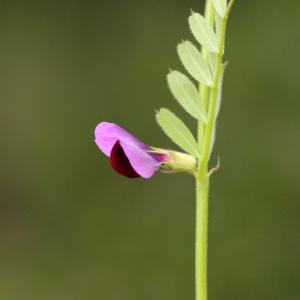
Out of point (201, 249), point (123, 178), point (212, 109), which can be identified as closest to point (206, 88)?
point (212, 109)

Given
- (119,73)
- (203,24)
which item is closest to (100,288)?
(119,73)

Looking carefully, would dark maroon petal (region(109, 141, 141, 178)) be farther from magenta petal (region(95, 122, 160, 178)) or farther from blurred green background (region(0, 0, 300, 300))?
blurred green background (region(0, 0, 300, 300))

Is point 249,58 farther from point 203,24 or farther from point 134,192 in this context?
point 203,24

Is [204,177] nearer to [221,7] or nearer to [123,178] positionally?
[221,7]

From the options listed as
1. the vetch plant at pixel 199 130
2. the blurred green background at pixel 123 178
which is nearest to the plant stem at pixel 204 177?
the vetch plant at pixel 199 130

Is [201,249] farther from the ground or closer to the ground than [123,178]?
closer to the ground
